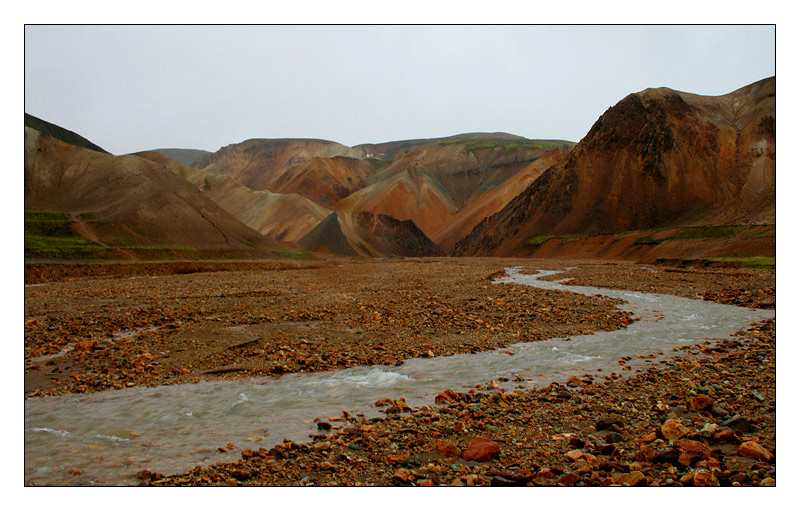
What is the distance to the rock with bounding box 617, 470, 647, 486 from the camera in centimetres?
522

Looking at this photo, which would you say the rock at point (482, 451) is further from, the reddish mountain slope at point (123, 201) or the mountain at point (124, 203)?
the reddish mountain slope at point (123, 201)

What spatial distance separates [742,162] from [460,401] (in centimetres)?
7798

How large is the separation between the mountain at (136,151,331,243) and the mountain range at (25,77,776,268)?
0.36 m

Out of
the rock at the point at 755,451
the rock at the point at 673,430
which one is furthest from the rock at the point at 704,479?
the rock at the point at 673,430

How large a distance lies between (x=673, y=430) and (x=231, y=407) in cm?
646

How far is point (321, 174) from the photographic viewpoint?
147000 mm

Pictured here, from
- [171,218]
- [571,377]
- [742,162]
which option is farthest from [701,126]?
[571,377]

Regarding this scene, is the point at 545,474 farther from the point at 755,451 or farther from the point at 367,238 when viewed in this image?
the point at 367,238

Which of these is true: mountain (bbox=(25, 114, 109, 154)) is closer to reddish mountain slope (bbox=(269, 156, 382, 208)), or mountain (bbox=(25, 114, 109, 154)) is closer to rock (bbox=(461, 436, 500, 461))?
reddish mountain slope (bbox=(269, 156, 382, 208))

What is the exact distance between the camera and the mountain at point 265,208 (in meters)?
89.2

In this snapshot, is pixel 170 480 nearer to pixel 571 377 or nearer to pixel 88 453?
pixel 88 453

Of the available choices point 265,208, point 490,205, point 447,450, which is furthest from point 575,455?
point 490,205

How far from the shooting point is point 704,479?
17.0ft

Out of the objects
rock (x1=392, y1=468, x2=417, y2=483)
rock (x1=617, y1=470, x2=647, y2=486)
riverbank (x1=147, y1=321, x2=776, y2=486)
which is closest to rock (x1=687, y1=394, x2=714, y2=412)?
riverbank (x1=147, y1=321, x2=776, y2=486)
